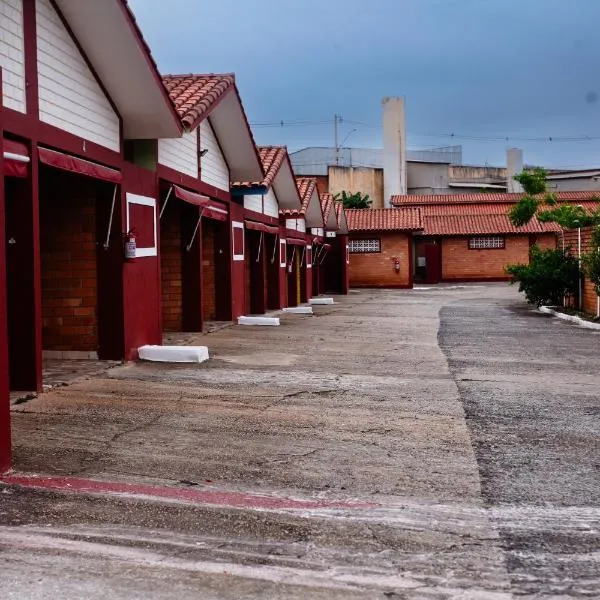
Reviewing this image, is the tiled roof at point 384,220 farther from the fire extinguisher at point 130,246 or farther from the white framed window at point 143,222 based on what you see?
the fire extinguisher at point 130,246

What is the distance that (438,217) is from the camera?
49.3m

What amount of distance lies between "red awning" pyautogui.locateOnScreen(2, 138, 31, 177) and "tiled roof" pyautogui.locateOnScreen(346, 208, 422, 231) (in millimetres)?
34382

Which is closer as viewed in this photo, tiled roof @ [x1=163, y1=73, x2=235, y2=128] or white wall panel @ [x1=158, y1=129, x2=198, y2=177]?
tiled roof @ [x1=163, y1=73, x2=235, y2=128]

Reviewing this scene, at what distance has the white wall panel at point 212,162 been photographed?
606 inches

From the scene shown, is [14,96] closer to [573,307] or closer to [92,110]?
[92,110]

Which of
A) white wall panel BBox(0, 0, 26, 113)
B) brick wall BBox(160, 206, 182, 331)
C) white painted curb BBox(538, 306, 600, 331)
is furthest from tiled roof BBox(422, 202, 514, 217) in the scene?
white wall panel BBox(0, 0, 26, 113)

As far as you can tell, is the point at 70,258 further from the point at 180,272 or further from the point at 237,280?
the point at 237,280

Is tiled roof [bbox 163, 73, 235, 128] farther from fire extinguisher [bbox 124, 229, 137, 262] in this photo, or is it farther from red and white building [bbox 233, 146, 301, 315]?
red and white building [bbox 233, 146, 301, 315]

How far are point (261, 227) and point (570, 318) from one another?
24.5 ft

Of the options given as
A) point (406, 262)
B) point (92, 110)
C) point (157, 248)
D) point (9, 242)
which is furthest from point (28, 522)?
point (406, 262)

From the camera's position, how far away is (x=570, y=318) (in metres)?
19.4

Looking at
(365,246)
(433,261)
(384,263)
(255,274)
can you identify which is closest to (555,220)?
(255,274)

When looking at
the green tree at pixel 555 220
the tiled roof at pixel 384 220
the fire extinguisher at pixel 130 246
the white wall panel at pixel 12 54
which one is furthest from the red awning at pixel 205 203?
the tiled roof at pixel 384 220

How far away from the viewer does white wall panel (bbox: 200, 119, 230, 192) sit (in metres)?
15.4
